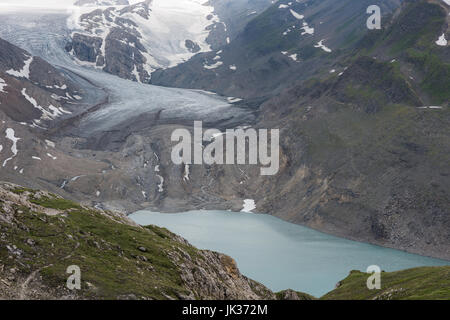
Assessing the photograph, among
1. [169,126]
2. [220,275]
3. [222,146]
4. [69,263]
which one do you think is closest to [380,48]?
[222,146]

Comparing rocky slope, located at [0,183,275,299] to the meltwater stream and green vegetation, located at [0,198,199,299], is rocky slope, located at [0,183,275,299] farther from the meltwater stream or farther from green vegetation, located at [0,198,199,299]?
the meltwater stream

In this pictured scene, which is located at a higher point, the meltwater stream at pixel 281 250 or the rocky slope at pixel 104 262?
the rocky slope at pixel 104 262

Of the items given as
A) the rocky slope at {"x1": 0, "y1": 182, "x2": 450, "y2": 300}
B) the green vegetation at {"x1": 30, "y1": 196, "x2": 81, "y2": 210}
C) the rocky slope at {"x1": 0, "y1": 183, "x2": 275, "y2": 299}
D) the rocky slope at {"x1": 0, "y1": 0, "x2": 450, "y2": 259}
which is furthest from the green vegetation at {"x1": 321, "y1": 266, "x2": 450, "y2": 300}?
the rocky slope at {"x1": 0, "y1": 0, "x2": 450, "y2": 259}

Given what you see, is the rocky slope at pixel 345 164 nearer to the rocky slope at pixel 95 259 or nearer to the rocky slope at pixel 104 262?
the rocky slope at pixel 104 262

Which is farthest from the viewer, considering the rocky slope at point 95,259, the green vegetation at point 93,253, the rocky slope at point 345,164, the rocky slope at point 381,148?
the rocky slope at point 345,164

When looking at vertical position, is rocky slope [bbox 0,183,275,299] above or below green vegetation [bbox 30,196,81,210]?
below

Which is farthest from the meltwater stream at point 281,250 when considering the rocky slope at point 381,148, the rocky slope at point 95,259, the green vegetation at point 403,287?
the rocky slope at point 95,259

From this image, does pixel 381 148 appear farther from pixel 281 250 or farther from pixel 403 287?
pixel 403 287

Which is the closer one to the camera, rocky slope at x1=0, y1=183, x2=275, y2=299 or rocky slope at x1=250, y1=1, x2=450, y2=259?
rocky slope at x1=0, y1=183, x2=275, y2=299

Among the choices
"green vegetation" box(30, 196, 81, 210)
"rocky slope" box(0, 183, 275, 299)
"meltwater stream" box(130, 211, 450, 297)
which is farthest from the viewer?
"meltwater stream" box(130, 211, 450, 297)
